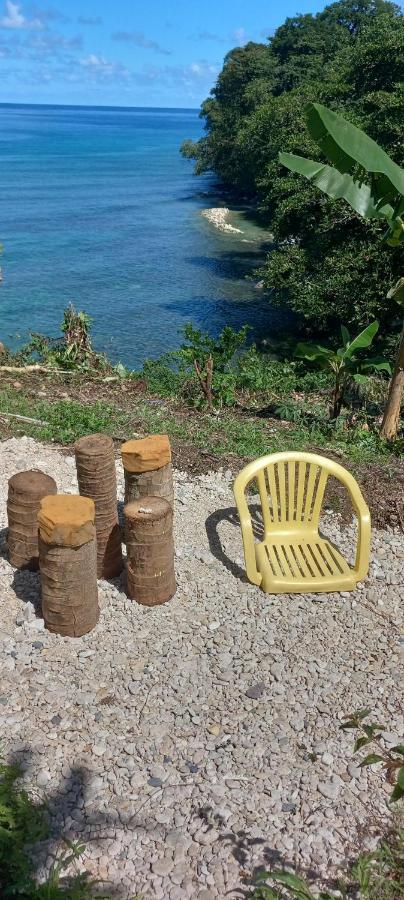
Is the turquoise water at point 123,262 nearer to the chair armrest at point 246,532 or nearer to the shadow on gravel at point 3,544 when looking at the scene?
the shadow on gravel at point 3,544

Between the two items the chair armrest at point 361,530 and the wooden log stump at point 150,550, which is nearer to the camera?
the wooden log stump at point 150,550

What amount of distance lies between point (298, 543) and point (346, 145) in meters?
3.29

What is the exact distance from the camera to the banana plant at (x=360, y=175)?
599 cm

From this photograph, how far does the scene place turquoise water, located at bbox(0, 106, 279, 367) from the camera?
72.3 ft

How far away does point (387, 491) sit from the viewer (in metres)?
6.57

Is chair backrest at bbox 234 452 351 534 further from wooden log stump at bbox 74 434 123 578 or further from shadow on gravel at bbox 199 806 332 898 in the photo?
shadow on gravel at bbox 199 806 332 898

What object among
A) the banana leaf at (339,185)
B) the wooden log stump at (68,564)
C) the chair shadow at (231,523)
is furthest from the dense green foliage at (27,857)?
the banana leaf at (339,185)

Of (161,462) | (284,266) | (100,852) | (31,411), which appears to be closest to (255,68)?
(284,266)

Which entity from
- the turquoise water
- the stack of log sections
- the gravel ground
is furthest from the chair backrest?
the turquoise water

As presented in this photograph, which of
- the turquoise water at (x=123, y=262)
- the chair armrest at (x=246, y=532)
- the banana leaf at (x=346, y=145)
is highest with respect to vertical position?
the banana leaf at (x=346, y=145)

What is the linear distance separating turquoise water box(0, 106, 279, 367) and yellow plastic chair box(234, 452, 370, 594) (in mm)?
12311

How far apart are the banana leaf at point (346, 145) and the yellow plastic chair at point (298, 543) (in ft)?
8.36

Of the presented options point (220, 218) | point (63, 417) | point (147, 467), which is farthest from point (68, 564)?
point (220, 218)

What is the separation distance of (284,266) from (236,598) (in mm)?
12123
